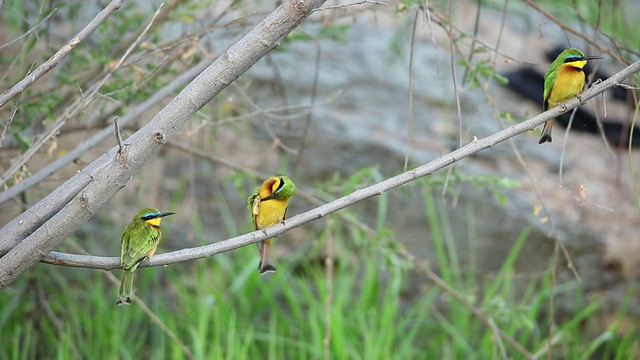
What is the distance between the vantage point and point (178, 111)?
2.35 m

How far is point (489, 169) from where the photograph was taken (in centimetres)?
591

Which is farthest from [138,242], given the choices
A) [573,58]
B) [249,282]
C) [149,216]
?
[249,282]

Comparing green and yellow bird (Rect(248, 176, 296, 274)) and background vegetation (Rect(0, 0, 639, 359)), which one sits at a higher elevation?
green and yellow bird (Rect(248, 176, 296, 274))

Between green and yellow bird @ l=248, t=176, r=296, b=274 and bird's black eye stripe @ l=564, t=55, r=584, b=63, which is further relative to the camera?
bird's black eye stripe @ l=564, t=55, r=584, b=63

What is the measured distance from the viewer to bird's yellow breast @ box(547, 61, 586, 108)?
10.2 feet

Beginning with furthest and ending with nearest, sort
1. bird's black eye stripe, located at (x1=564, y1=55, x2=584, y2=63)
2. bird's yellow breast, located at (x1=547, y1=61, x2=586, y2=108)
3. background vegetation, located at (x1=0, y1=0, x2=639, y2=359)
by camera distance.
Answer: background vegetation, located at (x1=0, y1=0, x2=639, y2=359)
bird's black eye stripe, located at (x1=564, y1=55, x2=584, y2=63)
bird's yellow breast, located at (x1=547, y1=61, x2=586, y2=108)

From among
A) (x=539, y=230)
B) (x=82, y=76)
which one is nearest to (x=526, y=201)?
(x=539, y=230)

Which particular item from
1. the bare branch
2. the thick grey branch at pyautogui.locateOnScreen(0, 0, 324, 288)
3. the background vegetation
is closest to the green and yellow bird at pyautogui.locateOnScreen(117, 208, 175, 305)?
the thick grey branch at pyautogui.locateOnScreen(0, 0, 324, 288)

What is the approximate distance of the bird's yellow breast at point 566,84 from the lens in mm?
3113

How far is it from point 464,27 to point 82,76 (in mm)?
3734

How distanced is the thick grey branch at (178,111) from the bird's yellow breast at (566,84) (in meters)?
1.19

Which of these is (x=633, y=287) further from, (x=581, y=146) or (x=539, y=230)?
(x=581, y=146)

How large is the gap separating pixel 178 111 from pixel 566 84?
5.06 ft

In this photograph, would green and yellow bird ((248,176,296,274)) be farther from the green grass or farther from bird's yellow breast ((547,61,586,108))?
the green grass
